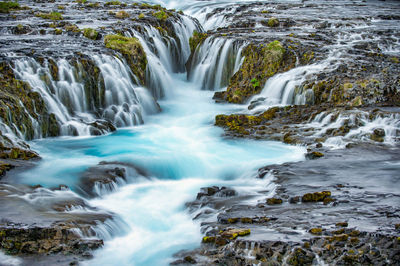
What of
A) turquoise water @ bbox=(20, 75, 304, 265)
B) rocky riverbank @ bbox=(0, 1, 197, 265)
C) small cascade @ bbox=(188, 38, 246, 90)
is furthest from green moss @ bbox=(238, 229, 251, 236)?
small cascade @ bbox=(188, 38, 246, 90)

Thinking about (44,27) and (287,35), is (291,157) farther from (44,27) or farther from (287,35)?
(44,27)

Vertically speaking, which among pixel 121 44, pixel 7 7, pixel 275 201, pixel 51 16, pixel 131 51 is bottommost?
pixel 275 201

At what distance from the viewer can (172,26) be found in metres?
24.6

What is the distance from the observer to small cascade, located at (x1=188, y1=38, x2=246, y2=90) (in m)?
19.1

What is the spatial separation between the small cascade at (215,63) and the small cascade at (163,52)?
1.52 metres

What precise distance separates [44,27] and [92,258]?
1685cm

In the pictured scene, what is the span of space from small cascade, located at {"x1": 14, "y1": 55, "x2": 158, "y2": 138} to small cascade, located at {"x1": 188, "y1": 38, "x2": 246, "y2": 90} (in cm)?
449

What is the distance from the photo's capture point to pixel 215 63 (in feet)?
64.5

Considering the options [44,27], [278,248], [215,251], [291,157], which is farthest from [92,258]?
[44,27]

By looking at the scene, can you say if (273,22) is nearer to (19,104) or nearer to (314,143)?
(314,143)

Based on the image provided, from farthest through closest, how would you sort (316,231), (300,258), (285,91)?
(285,91) → (316,231) → (300,258)

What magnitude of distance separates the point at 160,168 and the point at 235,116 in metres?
4.26

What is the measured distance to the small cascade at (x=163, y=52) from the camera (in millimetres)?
18531

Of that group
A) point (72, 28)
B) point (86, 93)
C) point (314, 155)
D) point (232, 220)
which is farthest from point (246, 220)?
point (72, 28)
